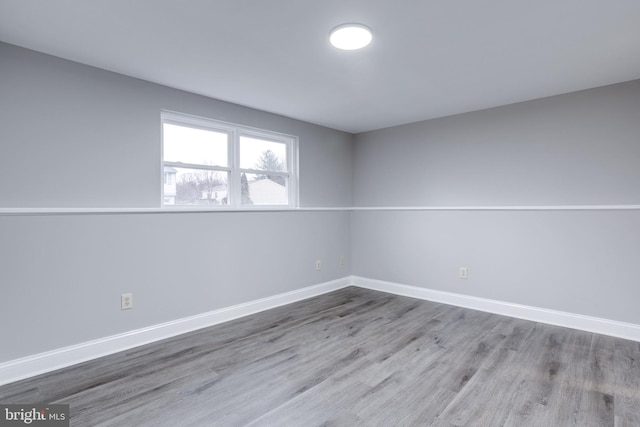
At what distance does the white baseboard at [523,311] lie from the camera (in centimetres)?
289

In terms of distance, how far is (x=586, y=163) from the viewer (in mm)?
3055

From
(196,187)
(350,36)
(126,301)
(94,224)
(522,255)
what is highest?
(350,36)

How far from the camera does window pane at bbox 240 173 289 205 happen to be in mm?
3629

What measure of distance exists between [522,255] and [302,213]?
8.19ft

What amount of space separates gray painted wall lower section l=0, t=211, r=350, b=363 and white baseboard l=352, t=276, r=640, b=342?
4.71 ft

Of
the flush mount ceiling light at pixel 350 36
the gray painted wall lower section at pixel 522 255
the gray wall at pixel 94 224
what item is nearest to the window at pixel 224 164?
the gray wall at pixel 94 224

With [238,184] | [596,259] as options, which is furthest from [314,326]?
[596,259]

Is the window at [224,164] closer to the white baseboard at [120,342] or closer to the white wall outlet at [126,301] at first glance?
the white wall outlet at [126,301]

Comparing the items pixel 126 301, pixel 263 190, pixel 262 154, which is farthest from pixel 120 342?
pixel 262 154

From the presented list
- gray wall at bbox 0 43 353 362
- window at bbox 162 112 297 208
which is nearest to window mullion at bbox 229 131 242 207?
window at bbox 162 112 297 208

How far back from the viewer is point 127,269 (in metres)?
2.68

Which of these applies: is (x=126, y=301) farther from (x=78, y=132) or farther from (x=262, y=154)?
(x=262, y=154)

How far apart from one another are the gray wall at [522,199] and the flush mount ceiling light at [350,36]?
2.17 metres

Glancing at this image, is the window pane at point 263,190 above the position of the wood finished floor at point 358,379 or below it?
above
